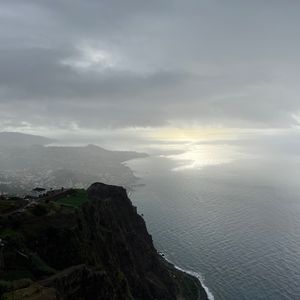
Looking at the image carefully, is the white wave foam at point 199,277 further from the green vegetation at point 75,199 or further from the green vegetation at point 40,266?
the green vegetation at point 40,266

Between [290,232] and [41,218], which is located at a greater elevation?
[41,218]

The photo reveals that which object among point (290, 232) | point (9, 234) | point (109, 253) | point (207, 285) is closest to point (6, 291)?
point (9, 234)

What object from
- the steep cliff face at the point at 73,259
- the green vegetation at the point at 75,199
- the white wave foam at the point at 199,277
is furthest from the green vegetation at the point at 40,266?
the white wave foam at the point at 199,277

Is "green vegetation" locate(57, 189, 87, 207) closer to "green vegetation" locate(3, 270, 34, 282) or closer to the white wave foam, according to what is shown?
"green vegetation" locate(3, 270, 34, 282)

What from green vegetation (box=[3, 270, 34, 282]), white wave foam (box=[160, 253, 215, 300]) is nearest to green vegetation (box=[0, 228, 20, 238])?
green vegetation (box=[3, 270, 34, 282])

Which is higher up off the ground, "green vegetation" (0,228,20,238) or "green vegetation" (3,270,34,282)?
"green vegetation" (0,228,20,238)

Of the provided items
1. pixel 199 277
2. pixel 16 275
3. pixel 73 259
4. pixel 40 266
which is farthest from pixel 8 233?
pixel 199 277

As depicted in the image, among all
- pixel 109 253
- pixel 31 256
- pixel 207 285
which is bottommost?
pixel 207 285

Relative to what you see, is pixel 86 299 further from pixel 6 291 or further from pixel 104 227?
pixel 104 227
